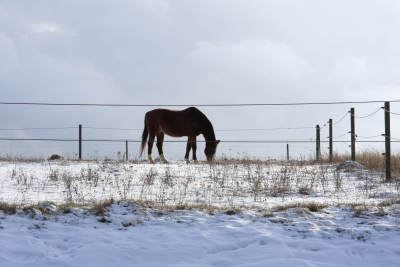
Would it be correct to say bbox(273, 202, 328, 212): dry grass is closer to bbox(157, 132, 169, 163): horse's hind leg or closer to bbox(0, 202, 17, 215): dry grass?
bbox(0, 202, 17, 215): dry grass

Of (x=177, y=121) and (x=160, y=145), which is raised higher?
(x=177, y=121)

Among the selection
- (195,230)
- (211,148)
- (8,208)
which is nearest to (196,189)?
(195,230)

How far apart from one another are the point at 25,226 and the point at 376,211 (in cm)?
467

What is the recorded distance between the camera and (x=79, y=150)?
16531mm

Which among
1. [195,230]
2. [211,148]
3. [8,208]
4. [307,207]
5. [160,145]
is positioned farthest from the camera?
[160,145]

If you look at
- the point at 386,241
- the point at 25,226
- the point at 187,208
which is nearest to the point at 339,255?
the point at 386,241

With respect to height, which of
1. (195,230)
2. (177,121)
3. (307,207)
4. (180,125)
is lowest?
(195,230)

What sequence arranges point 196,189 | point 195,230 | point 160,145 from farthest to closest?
point 160,145 < point 196,189 < point 195,230

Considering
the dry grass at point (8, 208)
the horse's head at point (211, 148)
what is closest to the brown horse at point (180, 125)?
the horse's head at point (211, 148)

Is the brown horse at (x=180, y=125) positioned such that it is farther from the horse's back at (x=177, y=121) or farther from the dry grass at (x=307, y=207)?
the dry grass at (x=307, y=207)

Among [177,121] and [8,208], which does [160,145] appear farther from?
[8,208]

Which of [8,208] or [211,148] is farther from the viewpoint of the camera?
[211,148]

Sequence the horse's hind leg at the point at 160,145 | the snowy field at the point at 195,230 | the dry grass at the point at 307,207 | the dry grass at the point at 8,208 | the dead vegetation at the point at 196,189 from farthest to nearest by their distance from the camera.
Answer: the horse's hind leg at the point at 160,145 < the dead vegetation at the point at 196,189 < the dry grass at the point at 307,207 < the dry grass at the point at 8,208 < the snowy field at the point at 195,230

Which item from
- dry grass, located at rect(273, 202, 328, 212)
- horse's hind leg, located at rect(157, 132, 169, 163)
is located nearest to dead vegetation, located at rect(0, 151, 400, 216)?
dry grass, located at rect(273, 202, 328, 212)
